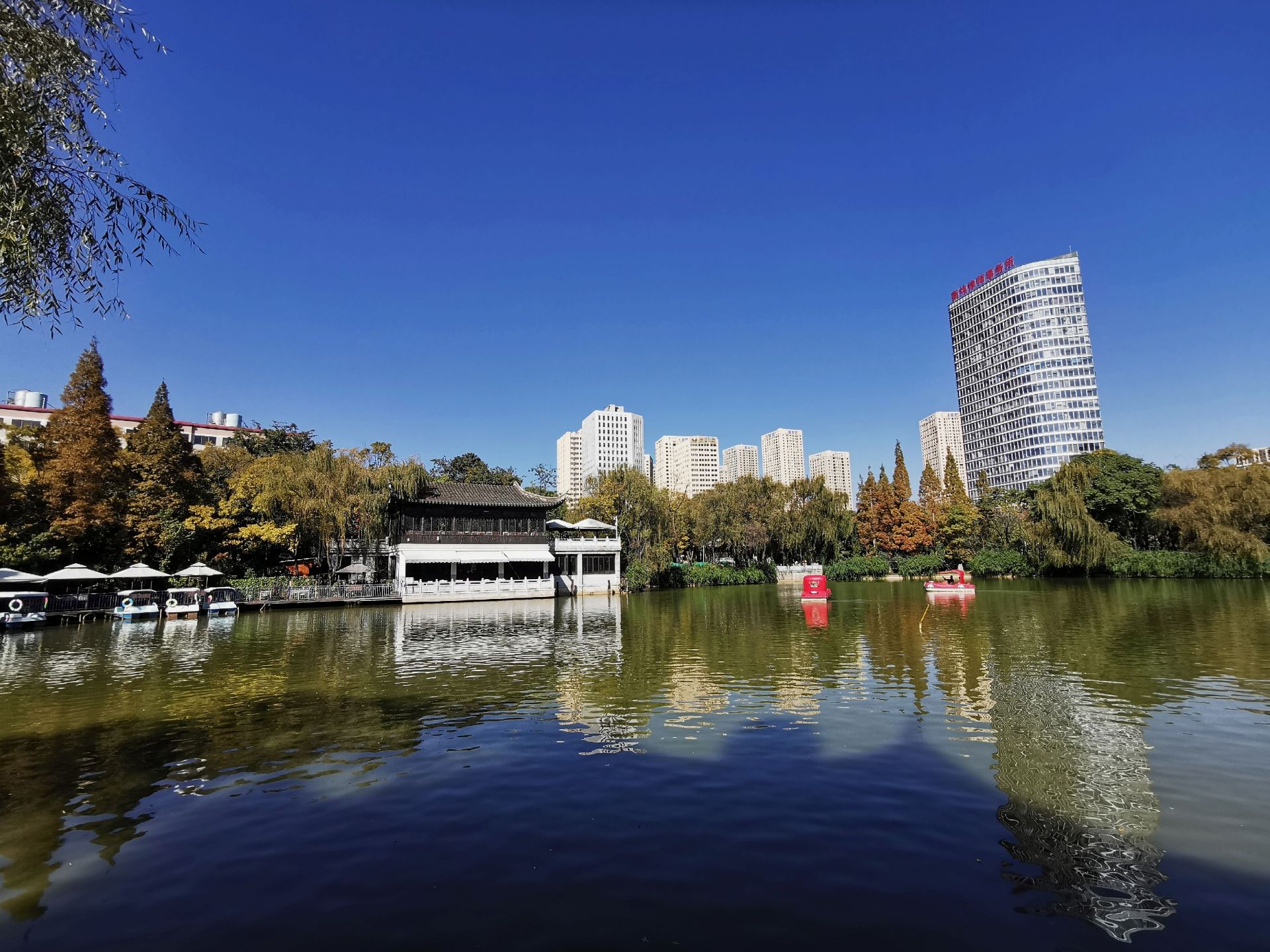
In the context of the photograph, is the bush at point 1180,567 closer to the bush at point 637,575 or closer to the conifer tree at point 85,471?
the bush at point 637,575

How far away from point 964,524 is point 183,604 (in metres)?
64.0

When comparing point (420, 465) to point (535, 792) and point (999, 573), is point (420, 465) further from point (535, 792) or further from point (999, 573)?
point (999, 573)

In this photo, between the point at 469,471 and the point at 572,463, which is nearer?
the point at 469,471

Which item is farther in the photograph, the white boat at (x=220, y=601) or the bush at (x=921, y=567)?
the bush at (x=921, y=567)

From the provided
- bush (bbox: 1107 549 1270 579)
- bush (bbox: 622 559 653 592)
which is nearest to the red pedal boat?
bush (bbox: 1107 549 1270 579)

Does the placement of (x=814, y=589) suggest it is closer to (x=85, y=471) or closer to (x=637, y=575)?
(x=637, y=575)

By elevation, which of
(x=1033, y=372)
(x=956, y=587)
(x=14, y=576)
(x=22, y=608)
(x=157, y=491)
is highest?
(x=1033, y=372)

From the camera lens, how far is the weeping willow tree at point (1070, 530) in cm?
4547

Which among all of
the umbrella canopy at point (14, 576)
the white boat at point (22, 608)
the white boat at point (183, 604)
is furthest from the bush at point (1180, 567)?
the umbrella canopy at point (14, 576)

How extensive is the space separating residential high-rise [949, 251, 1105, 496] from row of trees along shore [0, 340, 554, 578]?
11036 cm

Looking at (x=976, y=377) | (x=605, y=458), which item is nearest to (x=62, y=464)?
(x=605, y=458)

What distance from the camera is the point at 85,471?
106ft

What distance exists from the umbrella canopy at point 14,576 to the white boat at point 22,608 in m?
0.58

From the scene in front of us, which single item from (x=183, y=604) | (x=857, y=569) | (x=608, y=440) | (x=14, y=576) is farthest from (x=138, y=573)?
(x=608, y=440)
